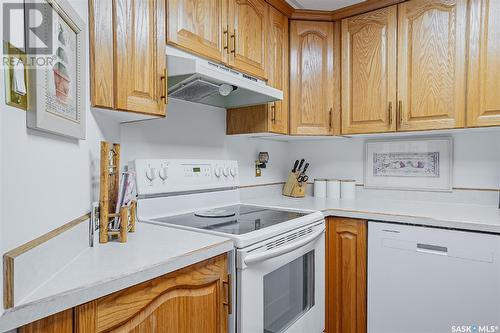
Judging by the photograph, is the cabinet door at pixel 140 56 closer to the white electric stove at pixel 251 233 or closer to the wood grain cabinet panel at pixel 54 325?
the white electric stove at pixel 251 233

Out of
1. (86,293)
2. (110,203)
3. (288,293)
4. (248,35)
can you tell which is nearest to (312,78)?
(248,35)

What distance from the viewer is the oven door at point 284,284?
3.69ft

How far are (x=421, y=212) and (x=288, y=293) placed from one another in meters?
0.90

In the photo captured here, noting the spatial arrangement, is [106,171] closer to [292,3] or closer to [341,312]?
[341,312]

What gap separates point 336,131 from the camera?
2.20m

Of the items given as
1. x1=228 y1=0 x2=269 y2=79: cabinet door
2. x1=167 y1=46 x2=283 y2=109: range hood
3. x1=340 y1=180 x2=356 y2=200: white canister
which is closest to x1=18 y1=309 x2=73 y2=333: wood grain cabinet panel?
x1=167 y1=46 x2=283 y2=109: range hood

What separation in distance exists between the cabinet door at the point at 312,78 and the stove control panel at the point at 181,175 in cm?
60

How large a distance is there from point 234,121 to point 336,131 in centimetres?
74

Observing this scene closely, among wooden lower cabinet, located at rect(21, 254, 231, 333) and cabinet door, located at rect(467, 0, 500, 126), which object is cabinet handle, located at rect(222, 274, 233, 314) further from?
cabinet door, located at rect(467, 0, 500, 126)

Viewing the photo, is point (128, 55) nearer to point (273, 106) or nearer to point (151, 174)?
point (151, 174)

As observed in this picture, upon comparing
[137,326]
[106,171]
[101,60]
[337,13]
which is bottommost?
[137,326]

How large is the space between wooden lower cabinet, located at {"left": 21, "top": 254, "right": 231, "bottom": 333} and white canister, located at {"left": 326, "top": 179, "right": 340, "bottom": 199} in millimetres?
1495

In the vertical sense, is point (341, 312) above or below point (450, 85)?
below

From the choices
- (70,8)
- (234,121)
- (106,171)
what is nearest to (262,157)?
(234,121)
